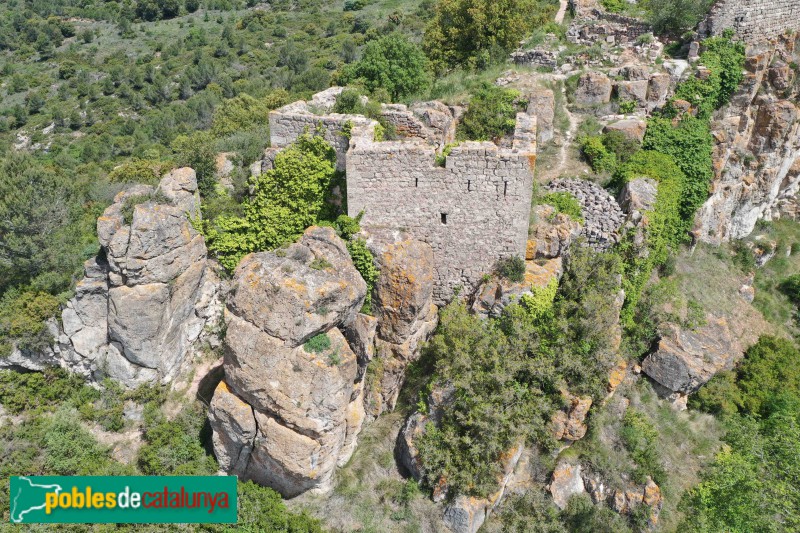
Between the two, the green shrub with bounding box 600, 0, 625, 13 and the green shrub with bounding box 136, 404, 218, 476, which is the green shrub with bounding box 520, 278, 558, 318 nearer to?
the green shrub with bounding box 136, 404, 218, 476

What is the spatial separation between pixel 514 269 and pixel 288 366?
605 centimetres

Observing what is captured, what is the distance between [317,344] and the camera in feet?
41.0

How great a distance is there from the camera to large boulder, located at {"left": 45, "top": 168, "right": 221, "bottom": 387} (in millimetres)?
13820

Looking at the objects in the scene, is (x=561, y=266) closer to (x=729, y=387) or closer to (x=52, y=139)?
(x=729, y=387)

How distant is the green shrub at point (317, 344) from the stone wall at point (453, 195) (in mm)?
3321

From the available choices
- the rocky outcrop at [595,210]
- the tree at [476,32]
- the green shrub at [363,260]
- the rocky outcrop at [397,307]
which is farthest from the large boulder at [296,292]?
the tree at [476,32]

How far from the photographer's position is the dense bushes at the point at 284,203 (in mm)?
14828

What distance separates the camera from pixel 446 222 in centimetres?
1441

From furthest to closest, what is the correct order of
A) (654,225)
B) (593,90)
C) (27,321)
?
(593,90) < (654,225) < (27,321)

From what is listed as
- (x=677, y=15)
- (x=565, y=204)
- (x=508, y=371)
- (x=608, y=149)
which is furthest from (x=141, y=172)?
(x=677, y=15)

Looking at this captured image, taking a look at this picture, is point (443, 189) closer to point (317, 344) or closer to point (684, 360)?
point (317, 344)

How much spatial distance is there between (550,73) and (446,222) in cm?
1104

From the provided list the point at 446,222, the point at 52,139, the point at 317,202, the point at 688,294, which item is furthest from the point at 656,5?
the point at 52,139

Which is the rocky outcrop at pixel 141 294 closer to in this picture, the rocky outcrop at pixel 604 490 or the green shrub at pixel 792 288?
the rocky outcrop at pixel 604 490
